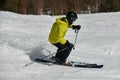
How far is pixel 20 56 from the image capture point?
10.5 metres

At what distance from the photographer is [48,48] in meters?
11.6

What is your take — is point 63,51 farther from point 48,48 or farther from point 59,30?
point 48,48

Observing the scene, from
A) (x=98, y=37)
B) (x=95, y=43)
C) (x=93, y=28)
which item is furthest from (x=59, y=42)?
(x=93, y=28)

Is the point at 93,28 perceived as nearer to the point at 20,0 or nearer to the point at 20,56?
the point at 20,56

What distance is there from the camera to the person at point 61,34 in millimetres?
9633

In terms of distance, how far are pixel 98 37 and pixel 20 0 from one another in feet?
35.7

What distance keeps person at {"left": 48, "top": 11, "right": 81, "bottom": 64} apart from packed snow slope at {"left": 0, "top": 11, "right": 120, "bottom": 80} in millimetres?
367

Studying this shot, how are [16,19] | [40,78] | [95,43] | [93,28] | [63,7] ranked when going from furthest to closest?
[63,7] → [16,19] → [93,28] → [95,43] → [40,78]

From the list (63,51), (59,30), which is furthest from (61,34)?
(63,51)

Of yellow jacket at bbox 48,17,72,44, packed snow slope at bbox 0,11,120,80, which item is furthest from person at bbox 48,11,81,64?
packed snow slope at bbox 0,11,120,80

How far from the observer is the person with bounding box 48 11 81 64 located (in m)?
9.63

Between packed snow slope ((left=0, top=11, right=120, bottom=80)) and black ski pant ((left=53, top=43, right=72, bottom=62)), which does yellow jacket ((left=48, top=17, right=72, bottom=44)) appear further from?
packed snow slope ((left=0, top=11, right=120, bottom=80))

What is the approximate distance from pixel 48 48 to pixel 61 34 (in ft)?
6.68

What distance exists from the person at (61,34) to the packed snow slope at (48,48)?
0.37 meters
